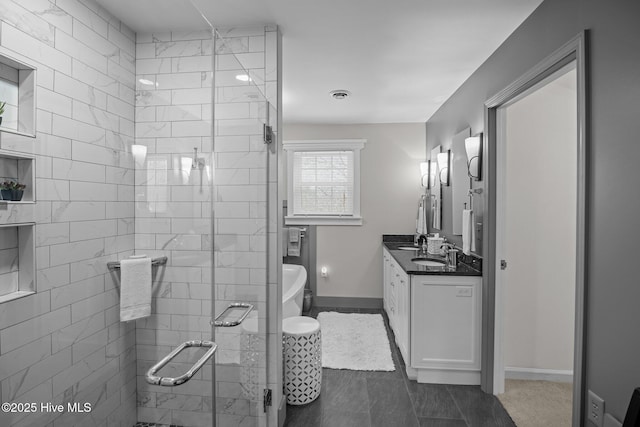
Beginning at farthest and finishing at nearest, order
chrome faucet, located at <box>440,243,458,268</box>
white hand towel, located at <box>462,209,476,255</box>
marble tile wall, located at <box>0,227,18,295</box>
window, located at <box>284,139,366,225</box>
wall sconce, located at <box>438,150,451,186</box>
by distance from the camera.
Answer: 1. window, located at <box>284,139,366,225</box>
2. wall sconce, located at <box>438,150,451,186</box>
3. chrome faucet, located at <box>440,243,458,268</box>
4. white hand towel, located at <box>462,209,476,255</box>
5. marble tile wall, located at <box>0,227,18,295</box>

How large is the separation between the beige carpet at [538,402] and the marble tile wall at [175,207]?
2.15m

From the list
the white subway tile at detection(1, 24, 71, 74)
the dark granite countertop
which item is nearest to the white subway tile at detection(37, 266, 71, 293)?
the white subway tile at detection(1, 24, 71, 74)

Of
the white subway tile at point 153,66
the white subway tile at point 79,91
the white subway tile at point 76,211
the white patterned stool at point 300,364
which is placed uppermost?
the white subway tile at point 153,66

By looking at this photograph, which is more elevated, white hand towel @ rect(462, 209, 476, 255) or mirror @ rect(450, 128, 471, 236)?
mirror @ rect(450, 128, 471, 236)

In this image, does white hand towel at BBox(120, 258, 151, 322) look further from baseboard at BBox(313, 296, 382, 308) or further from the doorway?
baseboard at BBox(313, 296, 382, 308)

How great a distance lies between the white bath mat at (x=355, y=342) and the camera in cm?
296

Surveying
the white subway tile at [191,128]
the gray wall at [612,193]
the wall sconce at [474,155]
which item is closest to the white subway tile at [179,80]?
the white subway tile at [191,128]

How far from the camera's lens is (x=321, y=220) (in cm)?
462

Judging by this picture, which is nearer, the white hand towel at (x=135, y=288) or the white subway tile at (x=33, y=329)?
the white subway tile at (x=33, y=329)

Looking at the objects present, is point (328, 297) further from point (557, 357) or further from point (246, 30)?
point (246, 30)

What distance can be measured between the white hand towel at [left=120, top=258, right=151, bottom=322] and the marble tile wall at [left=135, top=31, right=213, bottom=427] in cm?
3

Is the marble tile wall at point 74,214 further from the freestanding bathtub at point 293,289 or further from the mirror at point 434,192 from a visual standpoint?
the mirror at point 434,192

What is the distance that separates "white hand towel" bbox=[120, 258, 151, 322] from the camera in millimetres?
796

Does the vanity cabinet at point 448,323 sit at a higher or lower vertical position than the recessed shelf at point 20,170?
lower
